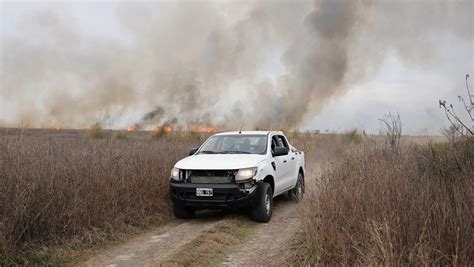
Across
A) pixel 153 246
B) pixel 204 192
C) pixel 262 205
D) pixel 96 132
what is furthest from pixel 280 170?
pixel 96 132

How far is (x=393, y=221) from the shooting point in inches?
185

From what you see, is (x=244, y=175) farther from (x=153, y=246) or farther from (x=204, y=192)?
(x=153, y=246)

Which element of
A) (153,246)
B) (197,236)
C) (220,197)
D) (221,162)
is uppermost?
(221,162)

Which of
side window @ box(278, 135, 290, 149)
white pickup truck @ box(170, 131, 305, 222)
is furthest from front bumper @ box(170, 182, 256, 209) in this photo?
side window @ box(278, 135, 290, 149)

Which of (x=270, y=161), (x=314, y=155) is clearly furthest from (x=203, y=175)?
(x=314, y=155)

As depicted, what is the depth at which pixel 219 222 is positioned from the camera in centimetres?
868

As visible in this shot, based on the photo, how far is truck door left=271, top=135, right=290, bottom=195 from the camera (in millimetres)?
9844

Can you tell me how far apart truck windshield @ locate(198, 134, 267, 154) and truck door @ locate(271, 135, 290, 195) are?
15.3 inches

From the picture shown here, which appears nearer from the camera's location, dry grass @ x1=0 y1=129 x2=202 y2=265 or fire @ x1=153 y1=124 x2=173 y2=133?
dry grass @ x1=0 y1=129 x2=202 y2=265

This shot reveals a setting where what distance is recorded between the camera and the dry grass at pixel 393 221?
13.9 ft

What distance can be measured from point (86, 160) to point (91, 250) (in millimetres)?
2403

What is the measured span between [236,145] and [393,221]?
19.1 ft

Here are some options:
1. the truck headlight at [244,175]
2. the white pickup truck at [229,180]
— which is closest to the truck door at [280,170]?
the white pickup truck at [229,180]

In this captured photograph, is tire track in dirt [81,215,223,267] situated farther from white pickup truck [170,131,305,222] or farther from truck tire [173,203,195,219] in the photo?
white pickup truck [170,131,305,222]
